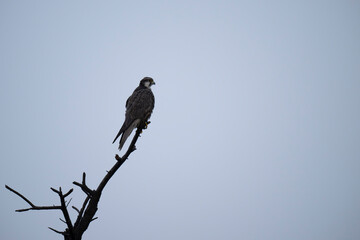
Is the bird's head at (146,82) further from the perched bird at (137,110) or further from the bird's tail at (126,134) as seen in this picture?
the bird's tail at (126,134)

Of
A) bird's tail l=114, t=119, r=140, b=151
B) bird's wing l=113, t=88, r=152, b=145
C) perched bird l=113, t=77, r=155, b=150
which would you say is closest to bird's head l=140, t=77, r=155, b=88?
perched bird l=113, t=77, r=155, b=150

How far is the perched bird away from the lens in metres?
5.48

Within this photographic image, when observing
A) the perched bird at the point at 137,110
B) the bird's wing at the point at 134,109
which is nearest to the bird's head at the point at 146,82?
the perched bird at the point at 137,110

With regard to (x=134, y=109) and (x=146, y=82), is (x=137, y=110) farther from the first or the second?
(x=146, y=82)

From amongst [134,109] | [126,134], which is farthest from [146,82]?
[126,134]

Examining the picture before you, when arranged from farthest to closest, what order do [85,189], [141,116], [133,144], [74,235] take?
[141,116] → [133,144] → [85,189] → [74,235]

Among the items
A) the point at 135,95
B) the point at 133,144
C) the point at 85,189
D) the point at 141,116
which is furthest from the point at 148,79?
the point at 85,189

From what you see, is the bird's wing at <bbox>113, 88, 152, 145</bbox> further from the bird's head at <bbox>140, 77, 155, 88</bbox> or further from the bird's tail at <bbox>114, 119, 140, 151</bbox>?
the bird's head at <bbox>140, 77, 155, 88</bbox>

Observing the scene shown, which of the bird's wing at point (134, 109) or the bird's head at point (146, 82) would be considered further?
the bird's head at point (146, 82)

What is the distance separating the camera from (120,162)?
3.53 m

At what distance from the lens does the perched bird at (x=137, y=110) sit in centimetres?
548

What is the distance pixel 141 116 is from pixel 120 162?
2.46 m

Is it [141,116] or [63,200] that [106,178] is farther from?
[141,116]

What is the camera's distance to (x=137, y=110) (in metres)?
6.15
